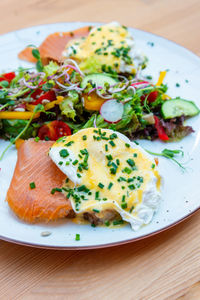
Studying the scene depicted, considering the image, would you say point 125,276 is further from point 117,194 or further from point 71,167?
point 71,167

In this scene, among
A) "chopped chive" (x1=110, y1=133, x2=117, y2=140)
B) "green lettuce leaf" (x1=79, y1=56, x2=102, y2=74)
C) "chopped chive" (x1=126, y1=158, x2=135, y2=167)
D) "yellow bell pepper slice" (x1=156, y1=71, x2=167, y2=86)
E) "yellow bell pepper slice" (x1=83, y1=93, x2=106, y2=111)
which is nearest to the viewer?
"chopped chive" (x1=126, y1=158, x2=135, y2=167)

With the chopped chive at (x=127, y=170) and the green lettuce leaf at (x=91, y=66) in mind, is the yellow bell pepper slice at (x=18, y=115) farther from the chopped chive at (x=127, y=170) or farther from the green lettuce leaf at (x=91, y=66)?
the chopped chive at (x=127, y=170)

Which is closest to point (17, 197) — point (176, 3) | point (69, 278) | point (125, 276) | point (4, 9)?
point (69, 278)

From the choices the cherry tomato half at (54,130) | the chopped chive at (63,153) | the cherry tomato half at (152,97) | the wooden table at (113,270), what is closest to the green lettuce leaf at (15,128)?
the cherry tomato half at (54,130)

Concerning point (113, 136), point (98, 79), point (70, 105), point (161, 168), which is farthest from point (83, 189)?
point (98, 79)

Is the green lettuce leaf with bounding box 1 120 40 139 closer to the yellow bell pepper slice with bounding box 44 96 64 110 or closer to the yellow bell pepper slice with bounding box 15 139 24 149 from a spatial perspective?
the yellow bell pepper slice with bounding box 15 139 24 149

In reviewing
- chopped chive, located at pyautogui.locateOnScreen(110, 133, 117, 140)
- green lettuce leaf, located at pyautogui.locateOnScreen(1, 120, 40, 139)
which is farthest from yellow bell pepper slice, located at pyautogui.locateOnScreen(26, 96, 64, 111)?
chopped chive, located at pyautogui.locateOnScreen(110, 133, 117, 140)
